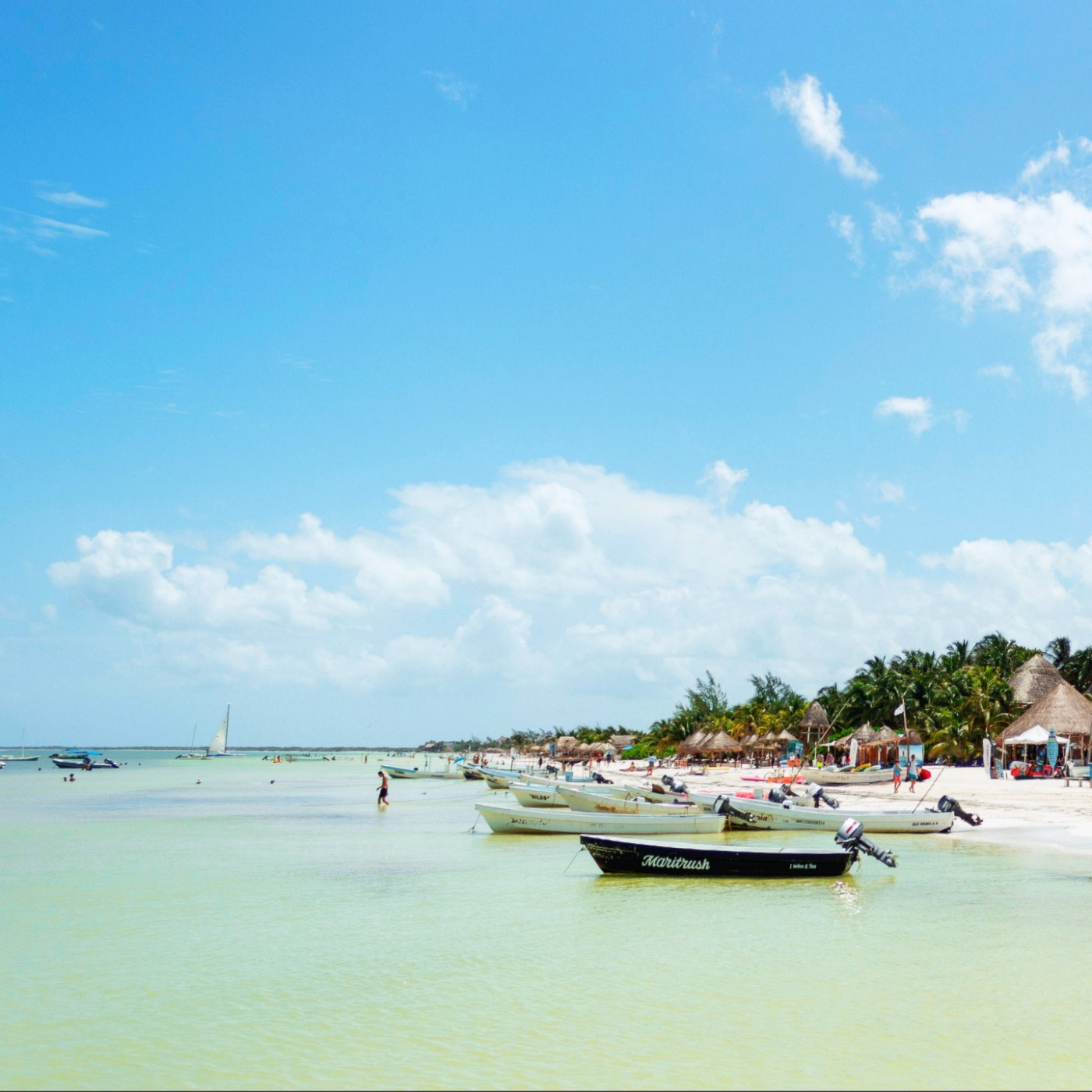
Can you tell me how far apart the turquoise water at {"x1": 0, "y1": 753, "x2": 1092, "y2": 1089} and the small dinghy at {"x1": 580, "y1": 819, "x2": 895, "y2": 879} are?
27cm

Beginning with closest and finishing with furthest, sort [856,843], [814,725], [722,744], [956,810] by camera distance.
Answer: [856,843] → [956,810] → [814,725] → [722,744]

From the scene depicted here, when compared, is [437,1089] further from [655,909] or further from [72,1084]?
[655,909]

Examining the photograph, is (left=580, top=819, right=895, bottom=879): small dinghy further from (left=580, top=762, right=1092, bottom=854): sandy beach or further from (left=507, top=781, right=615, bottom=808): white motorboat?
(left=507, top=781, right=615, bottom=808): white motorboat

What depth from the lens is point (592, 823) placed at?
24.1 m

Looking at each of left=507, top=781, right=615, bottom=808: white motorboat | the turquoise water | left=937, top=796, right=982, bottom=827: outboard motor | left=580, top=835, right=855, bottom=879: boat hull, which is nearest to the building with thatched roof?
left=937, top=796, right=982, bottom=827: outboard motor

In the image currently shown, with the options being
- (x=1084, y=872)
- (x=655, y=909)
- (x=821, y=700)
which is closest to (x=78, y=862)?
(x=655, y=909)

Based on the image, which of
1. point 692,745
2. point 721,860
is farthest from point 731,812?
point 692,745

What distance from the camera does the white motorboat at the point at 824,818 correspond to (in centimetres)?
2550

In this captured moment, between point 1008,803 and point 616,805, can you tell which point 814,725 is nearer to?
point 1008,803

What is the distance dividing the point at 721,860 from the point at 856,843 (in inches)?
110

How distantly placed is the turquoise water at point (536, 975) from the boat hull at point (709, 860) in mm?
269

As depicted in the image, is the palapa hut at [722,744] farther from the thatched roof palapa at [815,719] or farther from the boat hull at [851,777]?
the boat hull at [851,777]

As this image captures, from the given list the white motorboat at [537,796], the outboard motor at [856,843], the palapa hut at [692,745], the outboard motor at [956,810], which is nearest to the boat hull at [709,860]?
the outboard motor at [856,843]

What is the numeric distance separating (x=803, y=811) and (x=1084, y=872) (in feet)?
28.3
